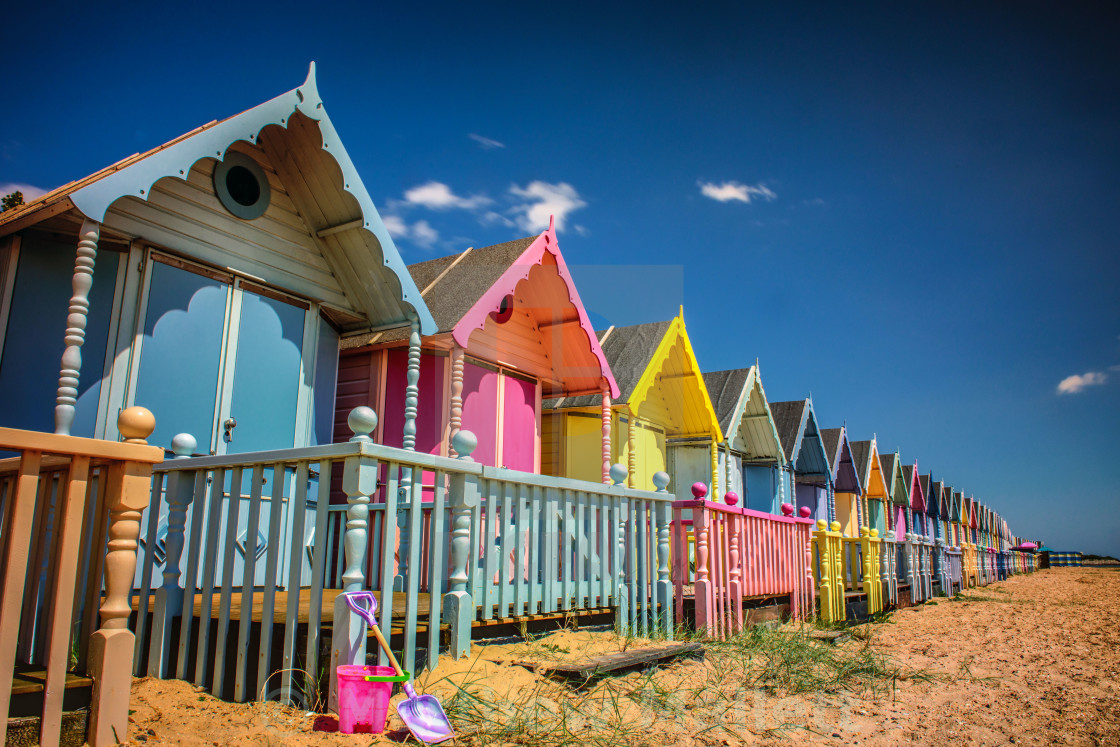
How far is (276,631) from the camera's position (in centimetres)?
425

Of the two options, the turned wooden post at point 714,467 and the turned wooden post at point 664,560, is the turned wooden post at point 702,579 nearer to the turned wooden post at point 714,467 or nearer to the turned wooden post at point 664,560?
the turned wooden post at point 664,560

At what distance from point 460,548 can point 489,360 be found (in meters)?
5.86

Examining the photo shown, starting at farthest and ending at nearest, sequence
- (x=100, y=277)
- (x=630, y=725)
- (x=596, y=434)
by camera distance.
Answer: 1. (x=596, y=434)
2. (x=100, y=277)
3. (x=630, y=725)

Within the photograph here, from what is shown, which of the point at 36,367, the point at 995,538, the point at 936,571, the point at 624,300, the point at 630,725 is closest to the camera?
the point at 630,725

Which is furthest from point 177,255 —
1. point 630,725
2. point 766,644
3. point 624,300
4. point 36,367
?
point 624,300

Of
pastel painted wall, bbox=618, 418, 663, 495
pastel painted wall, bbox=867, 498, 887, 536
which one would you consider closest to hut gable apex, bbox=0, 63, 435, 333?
pastel painted wall, bbox=618, 418, 663, 495

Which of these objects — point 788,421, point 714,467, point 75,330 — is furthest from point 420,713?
point 788,421

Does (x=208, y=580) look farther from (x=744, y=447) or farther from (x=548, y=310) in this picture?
(x=744, y=447)

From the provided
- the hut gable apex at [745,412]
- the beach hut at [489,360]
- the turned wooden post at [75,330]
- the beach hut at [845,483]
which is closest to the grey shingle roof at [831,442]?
the beach hut at [845,483]

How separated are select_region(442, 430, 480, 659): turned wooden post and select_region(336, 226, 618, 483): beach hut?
9.20 feet

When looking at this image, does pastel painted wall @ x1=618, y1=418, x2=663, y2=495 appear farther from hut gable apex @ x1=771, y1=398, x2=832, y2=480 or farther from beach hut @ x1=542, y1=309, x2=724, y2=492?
hut gable apex @ x1=771, y1=398, x2=832, y2=480

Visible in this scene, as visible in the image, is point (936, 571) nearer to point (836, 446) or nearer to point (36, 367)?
point (836, 446)

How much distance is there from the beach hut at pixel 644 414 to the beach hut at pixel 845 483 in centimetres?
883

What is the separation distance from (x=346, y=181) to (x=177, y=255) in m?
1.65
